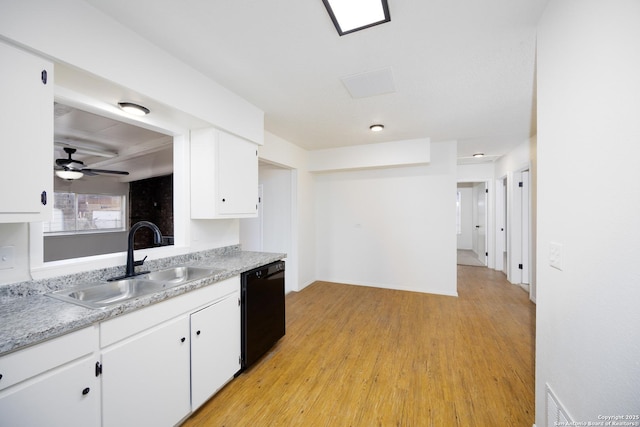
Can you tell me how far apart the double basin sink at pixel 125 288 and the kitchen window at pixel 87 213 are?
3.69 meters

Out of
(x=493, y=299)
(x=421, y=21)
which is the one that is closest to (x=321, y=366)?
(x=421, y=21)

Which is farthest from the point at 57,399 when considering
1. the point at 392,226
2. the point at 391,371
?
the point at 392,226

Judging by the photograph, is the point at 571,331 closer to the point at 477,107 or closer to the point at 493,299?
the point at 477,107

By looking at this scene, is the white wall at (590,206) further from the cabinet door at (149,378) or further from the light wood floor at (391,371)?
the cabinet door at (149,378)

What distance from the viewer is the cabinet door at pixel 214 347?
65.2 inches

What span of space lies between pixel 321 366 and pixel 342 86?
2.51m

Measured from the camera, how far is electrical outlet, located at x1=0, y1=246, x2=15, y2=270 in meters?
1.29

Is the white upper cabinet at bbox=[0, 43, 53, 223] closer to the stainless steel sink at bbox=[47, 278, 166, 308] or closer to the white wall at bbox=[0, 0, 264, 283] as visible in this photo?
the white wall at bbox=[0, 0, 264, 283]

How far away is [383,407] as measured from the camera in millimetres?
1755

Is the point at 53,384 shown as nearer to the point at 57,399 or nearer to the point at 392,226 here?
the point at 57,399

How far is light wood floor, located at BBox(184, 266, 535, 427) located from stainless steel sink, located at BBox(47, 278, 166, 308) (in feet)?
2.99

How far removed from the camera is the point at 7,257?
51.4 inches

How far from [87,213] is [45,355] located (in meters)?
4.97

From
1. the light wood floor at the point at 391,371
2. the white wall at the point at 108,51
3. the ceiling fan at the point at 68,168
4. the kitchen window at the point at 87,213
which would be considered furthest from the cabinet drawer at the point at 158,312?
the kitchen window at the point at 87,213
